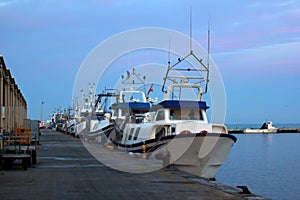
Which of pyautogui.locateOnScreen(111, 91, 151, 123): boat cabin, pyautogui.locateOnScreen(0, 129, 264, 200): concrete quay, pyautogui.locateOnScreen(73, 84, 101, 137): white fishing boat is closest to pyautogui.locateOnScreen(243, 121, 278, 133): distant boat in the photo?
pyautogui.locateOnScreen(73, 84, 101, 137): white fishing boat

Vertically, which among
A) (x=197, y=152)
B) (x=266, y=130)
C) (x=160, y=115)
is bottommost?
(x=266, y=130)

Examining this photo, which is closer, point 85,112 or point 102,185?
point 102,185

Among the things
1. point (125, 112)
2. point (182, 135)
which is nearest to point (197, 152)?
point (182, 135)

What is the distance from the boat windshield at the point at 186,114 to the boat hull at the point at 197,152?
325cm

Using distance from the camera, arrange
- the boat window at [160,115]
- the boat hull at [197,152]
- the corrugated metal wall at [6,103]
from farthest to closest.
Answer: the boat window at [160,115] < the corrugated metal wall at [6,103] < the boat hull at [197,152]

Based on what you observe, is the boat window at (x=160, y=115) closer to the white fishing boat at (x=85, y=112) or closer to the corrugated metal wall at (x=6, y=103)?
the corrugated metal wall at (x=6, y=103)

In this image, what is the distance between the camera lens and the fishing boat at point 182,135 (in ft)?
81.0

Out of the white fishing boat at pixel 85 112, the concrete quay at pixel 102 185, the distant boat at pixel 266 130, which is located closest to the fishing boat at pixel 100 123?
the white fishing boat at pixel 85 112

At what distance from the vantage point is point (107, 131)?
154 feet

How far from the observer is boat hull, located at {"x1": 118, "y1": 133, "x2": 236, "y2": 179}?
24391mm

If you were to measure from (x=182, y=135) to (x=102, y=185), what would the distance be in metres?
9.32

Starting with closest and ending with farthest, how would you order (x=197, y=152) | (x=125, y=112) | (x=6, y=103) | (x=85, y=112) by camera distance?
1. (x=197, y=152)
2. (x=6, y=103)
3. (x=125, y=112)
4. (x=85, y=112)

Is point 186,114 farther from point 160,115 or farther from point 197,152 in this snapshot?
point 197,152

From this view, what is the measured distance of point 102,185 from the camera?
52.4 feet
